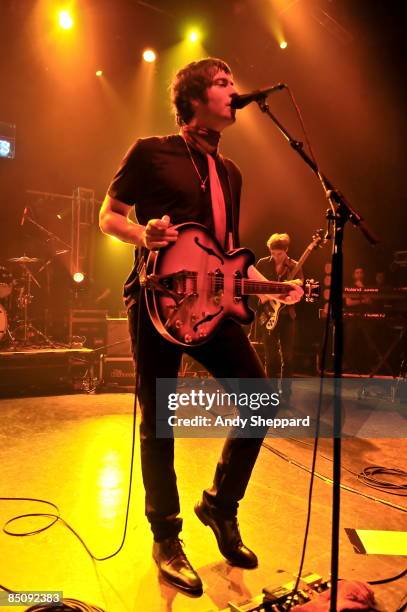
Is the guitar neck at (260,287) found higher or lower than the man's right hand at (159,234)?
lower

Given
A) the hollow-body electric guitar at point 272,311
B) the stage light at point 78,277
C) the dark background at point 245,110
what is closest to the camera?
the hollow-body electric guitar at point 272,311

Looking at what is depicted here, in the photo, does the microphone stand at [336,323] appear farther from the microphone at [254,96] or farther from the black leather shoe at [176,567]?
the black leather shoe at [176,567]

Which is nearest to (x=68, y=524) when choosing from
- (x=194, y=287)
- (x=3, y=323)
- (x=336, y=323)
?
(x=194, y=287)

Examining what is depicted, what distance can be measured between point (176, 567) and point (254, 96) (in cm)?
A: 197

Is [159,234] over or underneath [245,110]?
underneath

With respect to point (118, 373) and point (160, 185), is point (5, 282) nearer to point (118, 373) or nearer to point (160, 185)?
point (118, 373)

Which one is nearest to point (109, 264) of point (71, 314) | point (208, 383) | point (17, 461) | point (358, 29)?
point (71, 314)

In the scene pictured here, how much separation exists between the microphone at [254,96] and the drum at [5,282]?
6387 mm

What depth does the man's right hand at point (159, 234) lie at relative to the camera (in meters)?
1.71

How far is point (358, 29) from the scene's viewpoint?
291 inches

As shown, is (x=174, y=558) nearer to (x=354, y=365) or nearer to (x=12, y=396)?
(x=12, y=396)

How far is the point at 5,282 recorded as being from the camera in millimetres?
7547

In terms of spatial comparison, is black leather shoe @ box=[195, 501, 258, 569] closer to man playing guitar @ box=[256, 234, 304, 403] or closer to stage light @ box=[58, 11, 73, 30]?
man playing guitar @ box=[256, 234, 304, 403]
